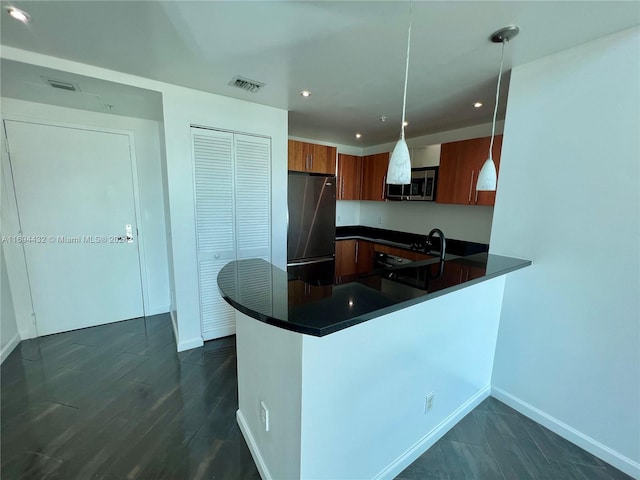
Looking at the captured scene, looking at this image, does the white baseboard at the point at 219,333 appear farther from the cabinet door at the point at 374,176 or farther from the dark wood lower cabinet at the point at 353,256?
the cabinet door at the point at 374,176

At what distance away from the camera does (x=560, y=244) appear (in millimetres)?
1735

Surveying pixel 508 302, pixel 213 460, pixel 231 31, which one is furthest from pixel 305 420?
pixel 231 31

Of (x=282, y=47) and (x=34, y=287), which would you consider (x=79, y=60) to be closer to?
(x=282, y=47)

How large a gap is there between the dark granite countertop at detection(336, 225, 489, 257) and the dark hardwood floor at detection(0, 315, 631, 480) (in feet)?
5.88

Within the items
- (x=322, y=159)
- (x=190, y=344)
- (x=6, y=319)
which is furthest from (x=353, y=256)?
(x=6, y=319)

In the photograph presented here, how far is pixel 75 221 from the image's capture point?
2.90 m

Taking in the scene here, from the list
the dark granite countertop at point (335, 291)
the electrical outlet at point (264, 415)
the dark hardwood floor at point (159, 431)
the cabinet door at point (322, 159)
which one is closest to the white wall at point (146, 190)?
the dark hardwood floor at point (159, 431)

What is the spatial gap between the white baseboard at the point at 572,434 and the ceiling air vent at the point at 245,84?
317cm

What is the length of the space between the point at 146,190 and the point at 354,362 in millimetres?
3272

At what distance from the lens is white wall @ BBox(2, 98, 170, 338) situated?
105 inches

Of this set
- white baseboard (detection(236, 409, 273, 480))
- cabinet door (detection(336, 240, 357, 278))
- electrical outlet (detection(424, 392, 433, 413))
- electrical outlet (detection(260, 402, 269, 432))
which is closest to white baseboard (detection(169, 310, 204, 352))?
white baseboard (detection(236, 409, 273, 480))

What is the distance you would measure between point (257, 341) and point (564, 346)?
1986 mm

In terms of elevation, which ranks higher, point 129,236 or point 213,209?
point 213,209

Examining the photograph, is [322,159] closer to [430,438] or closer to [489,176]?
[489,176]
